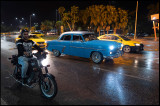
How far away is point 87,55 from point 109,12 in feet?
86.3

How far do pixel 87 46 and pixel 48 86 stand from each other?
575 centimetres

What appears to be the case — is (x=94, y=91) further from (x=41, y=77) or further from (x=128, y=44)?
(x=128, y=44)

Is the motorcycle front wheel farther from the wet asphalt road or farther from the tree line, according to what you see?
the tree line

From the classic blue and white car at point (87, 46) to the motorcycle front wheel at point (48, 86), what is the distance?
536cm

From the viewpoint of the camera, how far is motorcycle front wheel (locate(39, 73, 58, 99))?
4.32 meters

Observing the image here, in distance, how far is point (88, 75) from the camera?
6930 millimetres

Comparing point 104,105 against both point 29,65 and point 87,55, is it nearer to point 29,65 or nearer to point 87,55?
point 29,65

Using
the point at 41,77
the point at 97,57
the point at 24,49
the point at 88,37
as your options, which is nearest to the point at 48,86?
the point at 41,77

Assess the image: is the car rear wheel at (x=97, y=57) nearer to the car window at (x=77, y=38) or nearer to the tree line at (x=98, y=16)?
the car window at (x=77, y=38)

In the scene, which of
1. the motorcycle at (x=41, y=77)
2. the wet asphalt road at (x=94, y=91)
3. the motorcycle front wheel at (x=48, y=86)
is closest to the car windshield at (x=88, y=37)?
the wet asphalt road at (x=94, y=91)

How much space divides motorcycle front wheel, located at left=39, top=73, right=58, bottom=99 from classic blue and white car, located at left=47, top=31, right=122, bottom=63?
5.36 metres

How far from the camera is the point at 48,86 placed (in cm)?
452

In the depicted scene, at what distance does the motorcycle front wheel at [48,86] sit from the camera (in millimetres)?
4320

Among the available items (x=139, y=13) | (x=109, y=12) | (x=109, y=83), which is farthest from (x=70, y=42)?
(x=139, y=13)
